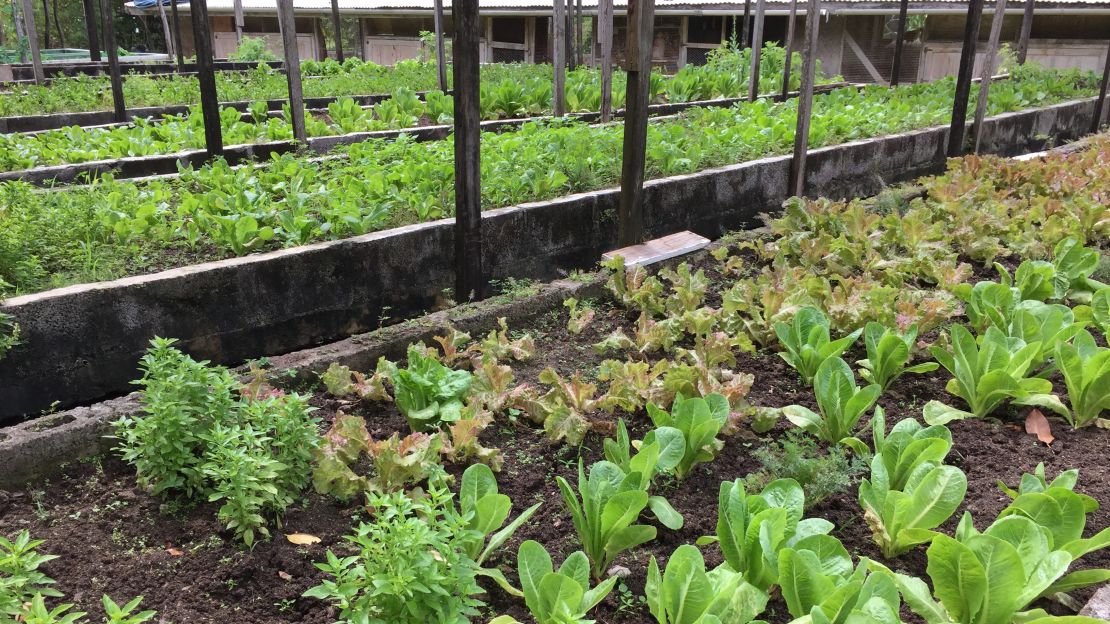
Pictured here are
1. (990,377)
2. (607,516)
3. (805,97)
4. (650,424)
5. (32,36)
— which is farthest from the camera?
(32,36)

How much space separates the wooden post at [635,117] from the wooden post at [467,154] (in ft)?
3.71

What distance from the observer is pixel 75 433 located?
3.34 m

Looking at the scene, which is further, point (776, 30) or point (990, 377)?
point (776, 30)

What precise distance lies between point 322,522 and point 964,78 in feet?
27.4

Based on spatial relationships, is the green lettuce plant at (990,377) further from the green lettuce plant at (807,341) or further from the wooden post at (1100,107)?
the wooden post at (1100,107)

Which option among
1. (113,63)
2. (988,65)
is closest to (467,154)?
(113,63)

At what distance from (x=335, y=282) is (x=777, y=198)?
14.3 ft

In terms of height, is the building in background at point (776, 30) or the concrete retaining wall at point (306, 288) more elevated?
the building in background at point (776, 30)

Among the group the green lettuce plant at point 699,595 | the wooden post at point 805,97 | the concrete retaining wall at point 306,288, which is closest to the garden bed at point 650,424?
the green lettuce plant at point 699,595

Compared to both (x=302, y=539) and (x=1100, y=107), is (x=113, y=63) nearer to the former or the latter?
(x=302, y=539)

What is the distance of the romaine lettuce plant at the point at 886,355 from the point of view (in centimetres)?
394

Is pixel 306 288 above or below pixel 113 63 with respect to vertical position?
below

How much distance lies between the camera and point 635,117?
5.74 metres

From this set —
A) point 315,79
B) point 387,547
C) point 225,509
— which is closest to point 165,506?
point 225,509
